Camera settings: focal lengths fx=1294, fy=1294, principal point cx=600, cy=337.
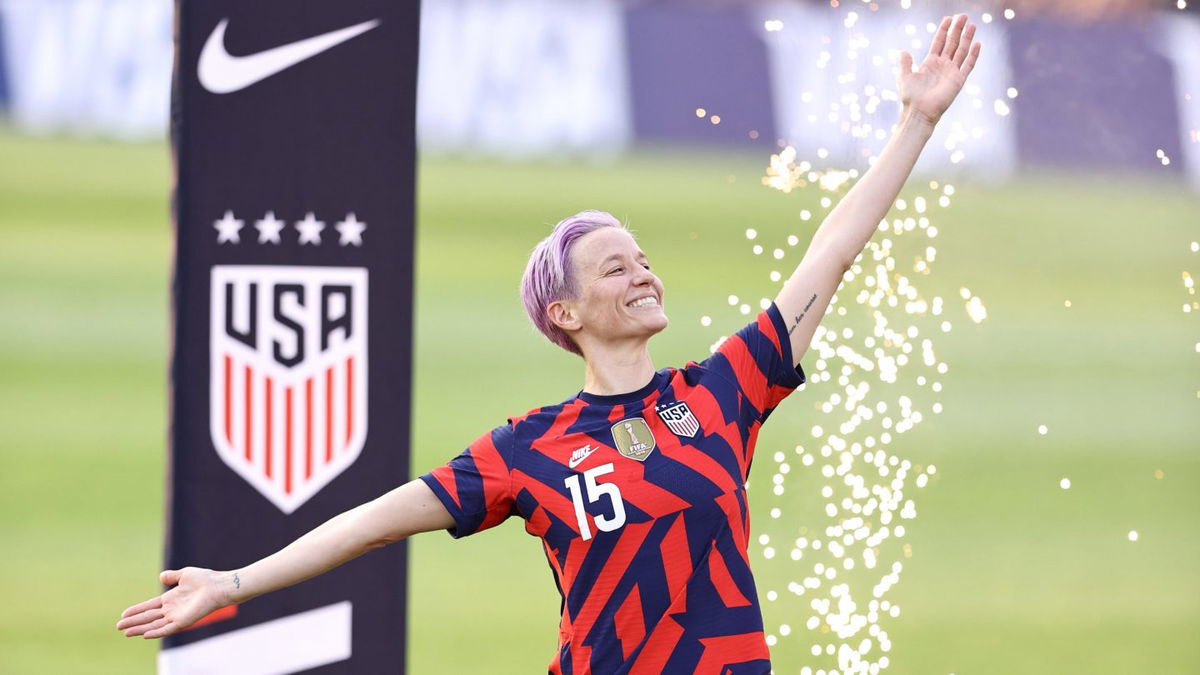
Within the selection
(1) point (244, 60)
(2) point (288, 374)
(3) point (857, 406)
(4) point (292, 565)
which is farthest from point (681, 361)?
(4) point (292, 565)

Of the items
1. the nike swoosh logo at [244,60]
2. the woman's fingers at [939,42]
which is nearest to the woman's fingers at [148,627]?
the nike swoosh logo at [244,60]

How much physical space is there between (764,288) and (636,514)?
6.74 ft

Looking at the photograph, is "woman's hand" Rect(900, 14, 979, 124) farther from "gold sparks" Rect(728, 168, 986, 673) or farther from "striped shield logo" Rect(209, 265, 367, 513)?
"gold sparks" Rect(728, 168, 986, 673)

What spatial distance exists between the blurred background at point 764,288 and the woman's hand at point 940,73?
151 centimetres

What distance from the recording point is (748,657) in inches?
79.4

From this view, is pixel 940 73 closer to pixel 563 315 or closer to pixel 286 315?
pixel 563 315

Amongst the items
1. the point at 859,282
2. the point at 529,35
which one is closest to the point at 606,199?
the point at 529,35

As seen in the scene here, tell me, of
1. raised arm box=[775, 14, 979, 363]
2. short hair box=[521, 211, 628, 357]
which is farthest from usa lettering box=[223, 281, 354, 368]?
raised arm box=[775, 14, 979, 363]

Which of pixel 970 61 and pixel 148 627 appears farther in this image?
pixel 970 61

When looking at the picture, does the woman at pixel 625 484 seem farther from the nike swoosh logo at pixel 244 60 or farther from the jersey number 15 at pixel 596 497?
the nike swoosh logo at pixel 244 60

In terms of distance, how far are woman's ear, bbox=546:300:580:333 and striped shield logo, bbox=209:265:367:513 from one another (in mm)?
982

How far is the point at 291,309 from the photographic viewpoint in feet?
9.92

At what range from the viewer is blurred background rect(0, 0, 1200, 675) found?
140 inches

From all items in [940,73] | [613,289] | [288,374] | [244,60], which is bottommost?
[288,374]
